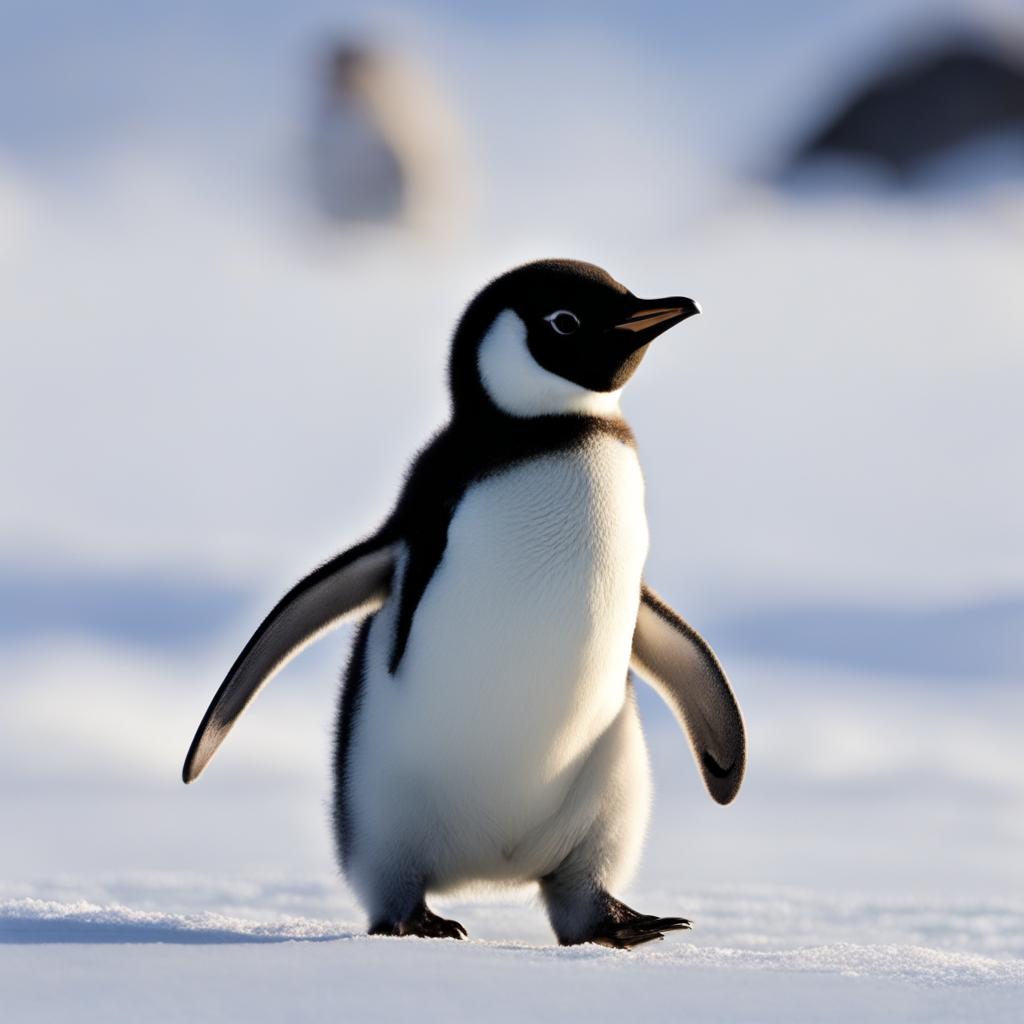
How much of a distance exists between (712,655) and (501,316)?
2.37 feet

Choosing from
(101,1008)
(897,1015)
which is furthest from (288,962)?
(897,1015)

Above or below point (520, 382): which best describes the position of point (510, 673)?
below

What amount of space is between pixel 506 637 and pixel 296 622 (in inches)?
15.3

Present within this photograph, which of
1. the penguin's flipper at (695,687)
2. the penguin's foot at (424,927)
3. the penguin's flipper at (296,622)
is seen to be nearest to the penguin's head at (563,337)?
the penguin's flipper at (296,622)

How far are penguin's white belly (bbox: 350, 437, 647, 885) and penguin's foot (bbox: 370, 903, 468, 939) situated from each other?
73 millimetres

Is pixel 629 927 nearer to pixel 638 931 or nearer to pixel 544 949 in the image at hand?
pixel 638 931

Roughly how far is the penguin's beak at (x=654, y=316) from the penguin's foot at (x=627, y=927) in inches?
34.6

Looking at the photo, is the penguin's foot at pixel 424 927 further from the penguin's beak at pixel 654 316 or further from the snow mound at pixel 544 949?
the penguin's beak at pixel 654 316

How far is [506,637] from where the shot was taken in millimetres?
2266

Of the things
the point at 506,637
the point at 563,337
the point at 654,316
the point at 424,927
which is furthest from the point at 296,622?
the point at 654,316

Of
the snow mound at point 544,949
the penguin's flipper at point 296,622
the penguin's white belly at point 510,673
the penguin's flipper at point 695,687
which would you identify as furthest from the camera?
the penguin's flipper at point 695,687

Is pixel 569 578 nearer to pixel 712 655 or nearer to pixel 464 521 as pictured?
pixel 464 521

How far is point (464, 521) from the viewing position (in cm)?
229

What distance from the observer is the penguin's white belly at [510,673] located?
2273 millimetres
